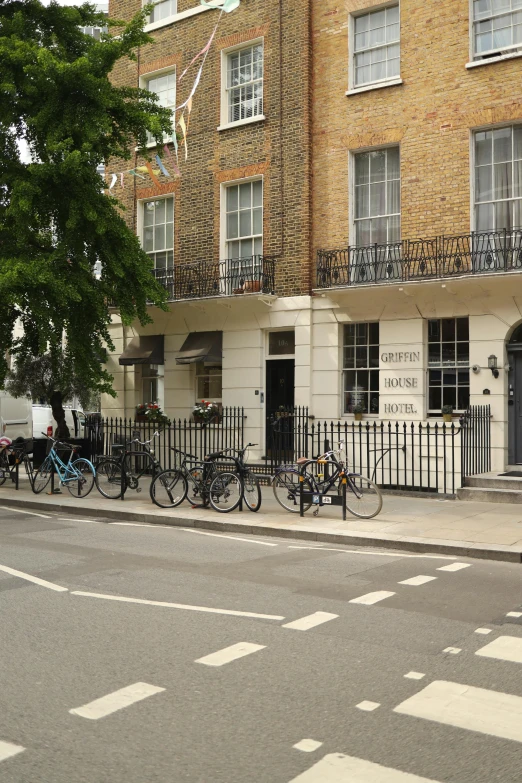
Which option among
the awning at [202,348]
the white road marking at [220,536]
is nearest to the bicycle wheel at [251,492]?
the white road marking at [220,536]

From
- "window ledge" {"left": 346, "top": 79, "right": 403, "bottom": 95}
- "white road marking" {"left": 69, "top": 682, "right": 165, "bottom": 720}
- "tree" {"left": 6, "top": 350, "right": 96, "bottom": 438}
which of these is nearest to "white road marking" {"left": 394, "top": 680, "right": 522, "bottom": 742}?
"white road marking" {"left": 69, "top": 682, "right": 165, "bottom": 720}

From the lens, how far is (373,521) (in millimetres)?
11922

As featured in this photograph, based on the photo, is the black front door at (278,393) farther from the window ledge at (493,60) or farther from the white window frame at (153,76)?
the window ledge at (493,60)

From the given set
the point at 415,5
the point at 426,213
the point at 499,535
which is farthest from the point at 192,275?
the point at 499,535

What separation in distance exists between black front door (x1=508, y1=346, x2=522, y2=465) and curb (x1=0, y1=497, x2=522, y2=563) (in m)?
6.13

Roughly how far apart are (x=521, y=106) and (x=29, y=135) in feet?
33.6

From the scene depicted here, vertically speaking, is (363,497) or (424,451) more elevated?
(424,451)

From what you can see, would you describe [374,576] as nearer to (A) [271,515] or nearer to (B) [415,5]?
(A) [271,515]

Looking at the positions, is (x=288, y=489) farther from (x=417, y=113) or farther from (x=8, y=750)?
(x=8, y=750)

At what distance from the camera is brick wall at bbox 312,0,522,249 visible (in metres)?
16.1

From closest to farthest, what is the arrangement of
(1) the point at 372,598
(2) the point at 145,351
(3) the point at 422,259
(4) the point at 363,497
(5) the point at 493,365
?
(1) the point at 372,598
(4) the point at 363,497
(5) the point at 493,365
(3) the point at 422,259
(2) the point at 145,351

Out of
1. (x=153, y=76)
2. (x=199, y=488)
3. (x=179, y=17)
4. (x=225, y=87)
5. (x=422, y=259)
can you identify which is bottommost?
(x=199, y=488)

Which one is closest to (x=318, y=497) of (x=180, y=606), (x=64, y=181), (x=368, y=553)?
(x=368, y=553)

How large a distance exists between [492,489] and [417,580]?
260 inches
